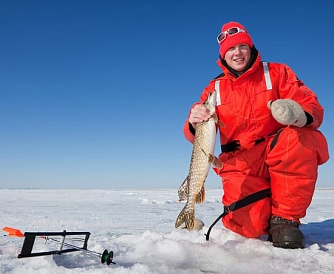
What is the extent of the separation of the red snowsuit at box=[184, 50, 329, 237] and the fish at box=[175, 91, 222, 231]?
1.60 feet

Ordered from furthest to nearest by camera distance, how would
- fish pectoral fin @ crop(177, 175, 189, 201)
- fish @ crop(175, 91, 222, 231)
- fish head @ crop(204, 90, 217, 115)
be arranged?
1. fish head @ crop(204, 90, 217, 115)
2. fish pectoral fin @ crop(177, 175, 189, 201)
3. fish @ crop(175, 91, 222, 231)

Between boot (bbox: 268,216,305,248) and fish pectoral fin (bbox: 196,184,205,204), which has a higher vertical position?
fish pectoral fin (bbox: 196,184,205,204)

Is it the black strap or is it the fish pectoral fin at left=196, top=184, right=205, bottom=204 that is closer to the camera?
the fish pectoral fin at left=196, top=184, right=205, bottom=204

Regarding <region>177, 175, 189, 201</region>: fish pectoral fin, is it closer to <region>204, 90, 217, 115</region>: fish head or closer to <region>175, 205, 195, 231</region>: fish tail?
<region>175, 205, 195, 231</region>: fish tail

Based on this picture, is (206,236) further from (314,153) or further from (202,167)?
(314,153)

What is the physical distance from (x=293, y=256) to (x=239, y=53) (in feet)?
7.49

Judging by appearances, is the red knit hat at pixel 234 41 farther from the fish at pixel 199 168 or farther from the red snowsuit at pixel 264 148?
the fish at pixel 199 168

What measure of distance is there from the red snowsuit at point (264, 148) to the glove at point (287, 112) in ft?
0.61

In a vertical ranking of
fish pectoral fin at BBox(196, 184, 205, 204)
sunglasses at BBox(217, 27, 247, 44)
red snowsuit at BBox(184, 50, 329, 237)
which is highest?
sunglasses at BBox(217, 27, 247, 44)

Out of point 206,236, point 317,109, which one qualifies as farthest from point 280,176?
point 206,236

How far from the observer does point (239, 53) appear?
137 inches

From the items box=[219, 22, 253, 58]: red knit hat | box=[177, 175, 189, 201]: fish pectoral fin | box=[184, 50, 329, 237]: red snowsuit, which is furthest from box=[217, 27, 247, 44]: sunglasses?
box=[177, 175, 189, 201]: fish pectoral fin

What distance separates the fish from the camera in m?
2.60

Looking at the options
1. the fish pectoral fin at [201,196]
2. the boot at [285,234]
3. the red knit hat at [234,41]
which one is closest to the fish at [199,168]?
the fish pectoral fin at [201,196]
